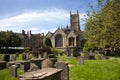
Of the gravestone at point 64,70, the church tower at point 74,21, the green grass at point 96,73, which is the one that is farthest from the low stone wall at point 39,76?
the church tower at point 74,21

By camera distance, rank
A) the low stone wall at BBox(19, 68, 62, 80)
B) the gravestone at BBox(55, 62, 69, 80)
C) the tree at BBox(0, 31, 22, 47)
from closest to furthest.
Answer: the low stone wall at BBox(19, 68, 62, 80) < the gravestone at BBox(55, 62, 69, 80) < the tree at BBox(0, 31, 22, 47)

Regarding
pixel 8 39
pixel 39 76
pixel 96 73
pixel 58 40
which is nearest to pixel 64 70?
pixel 96 73

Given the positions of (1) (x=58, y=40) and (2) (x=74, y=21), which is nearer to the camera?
(1) (x=58, y=40)

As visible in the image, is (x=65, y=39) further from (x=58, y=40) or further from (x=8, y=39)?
(x=8, y=39)

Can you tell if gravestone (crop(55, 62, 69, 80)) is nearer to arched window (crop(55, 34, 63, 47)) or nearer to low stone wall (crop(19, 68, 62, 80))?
low stone wall (crop(19, 68, 62, 80))

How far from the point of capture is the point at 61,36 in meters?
84.9

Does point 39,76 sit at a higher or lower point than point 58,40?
lower

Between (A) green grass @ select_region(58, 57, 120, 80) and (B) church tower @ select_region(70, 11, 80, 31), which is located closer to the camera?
(A) green grass @ select_region(58, 57, 120, 80)

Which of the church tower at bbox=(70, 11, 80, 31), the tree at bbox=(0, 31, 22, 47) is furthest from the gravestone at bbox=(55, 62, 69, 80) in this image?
the church tower at bbox=(70, 11, 80, 31)

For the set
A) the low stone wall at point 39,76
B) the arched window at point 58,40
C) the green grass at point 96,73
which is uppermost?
the arched window at point 58,40

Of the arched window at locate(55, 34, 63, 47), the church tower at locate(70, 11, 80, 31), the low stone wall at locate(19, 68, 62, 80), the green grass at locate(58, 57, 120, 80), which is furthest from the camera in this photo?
the church tower at locate(70, 11, 80, 31)

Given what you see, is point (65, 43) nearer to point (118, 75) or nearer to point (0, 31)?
point (0, 31)

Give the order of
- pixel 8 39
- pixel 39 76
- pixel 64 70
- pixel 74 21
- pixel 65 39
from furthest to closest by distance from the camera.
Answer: pixel 74 21 → pixel 65 39 → pixel 8 39 → pixel 64 70 → pixel 39 76

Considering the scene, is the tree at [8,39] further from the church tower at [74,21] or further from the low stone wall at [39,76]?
the low stone wall at [39,76]
